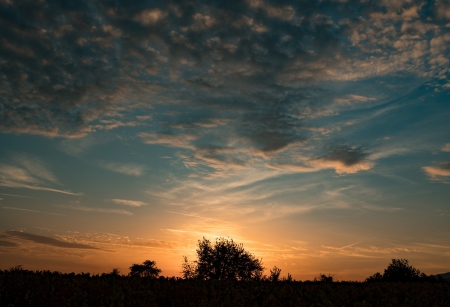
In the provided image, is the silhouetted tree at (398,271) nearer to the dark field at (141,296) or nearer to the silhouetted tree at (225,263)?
the silhouetted tree at (225,263)

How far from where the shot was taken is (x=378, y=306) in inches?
714

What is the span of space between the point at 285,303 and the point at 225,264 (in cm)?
6320

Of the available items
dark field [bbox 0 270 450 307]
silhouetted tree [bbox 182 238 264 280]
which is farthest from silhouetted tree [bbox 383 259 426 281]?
dark field [bbox 0 270 450 307]

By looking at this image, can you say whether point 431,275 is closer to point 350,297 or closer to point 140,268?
point 350,297

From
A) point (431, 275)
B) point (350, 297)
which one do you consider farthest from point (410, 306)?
point (431, 275)

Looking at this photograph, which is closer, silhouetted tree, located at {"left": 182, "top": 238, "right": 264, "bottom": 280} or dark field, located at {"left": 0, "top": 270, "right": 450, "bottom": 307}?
dark field, located at {"left": 0, "top": 270, "right": 450, "bottom": 307}

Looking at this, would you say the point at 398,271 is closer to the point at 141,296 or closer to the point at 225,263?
the point at 225,263

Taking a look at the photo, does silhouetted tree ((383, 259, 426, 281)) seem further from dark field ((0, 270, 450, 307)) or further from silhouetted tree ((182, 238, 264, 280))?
dark field ((0, 270, 450, 307))

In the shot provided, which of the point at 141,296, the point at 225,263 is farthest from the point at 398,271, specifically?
the point at 141,296

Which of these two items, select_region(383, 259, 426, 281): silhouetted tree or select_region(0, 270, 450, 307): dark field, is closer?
select_region(0, 270, 450, 307): dark field

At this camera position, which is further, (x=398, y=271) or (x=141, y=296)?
(x=398, y=271)

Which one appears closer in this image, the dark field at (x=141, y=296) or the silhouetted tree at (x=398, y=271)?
the dark field at (x=141, y=296)

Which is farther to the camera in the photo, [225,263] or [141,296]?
[225,263]

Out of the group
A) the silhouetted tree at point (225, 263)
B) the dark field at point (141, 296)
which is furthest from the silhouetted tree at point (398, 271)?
the dark field at point (141, 296)
